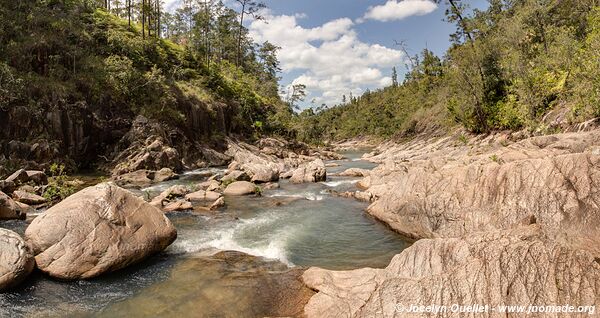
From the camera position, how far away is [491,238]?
916 centimetres

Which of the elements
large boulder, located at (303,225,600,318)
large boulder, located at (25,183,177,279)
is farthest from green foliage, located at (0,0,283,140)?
large boulder, located at (303,225,600,318)

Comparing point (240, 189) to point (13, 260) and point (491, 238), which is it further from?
point (491, 238)

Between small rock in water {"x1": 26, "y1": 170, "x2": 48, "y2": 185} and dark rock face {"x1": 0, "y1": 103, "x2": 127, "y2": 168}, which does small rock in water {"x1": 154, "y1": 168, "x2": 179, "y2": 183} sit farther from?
small rock in water {"x1": 26, "y1": 170, "x2": 48, "y2": 185}

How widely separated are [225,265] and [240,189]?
1391cm

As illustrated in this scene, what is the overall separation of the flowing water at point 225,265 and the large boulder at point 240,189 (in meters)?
4.09

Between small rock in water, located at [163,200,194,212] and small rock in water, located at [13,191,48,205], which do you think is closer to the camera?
small rock in water, located at [13,191,48,205]

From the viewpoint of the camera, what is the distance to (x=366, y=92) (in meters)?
144

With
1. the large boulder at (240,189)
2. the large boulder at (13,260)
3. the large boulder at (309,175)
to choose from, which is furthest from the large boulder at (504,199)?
the large boulder at (309,175)

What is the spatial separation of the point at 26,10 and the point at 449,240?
157 ft

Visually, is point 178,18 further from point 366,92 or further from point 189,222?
point 366,92

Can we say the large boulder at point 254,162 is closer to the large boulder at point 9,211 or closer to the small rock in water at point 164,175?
the small rock in water at point 164,175

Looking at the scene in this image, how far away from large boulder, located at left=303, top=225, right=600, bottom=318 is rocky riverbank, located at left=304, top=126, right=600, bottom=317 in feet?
0.07

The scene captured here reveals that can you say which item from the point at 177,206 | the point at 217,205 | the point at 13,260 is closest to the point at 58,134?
the point at 177,206

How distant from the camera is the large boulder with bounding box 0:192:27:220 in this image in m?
16.8
